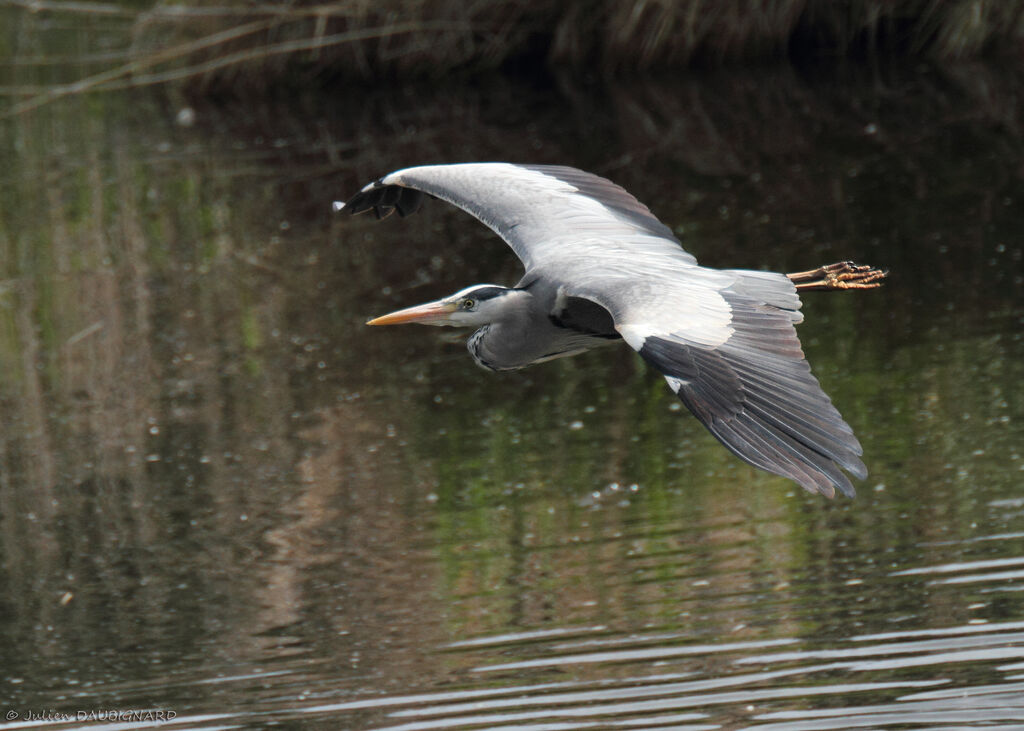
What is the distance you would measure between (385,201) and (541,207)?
928mm

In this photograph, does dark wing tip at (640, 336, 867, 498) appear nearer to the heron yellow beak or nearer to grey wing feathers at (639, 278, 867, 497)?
grey wing feathers at (639, 278, 867, 497)

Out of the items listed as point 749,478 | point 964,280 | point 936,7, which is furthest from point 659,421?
point 936,7

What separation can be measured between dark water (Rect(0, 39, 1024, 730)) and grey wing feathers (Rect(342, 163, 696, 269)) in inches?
65.6

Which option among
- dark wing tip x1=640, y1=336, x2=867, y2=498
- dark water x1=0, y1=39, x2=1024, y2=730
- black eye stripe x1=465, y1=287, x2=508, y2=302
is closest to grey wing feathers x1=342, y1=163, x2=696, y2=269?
black eye stripe x1=465, y1=287, x2=508, y2=302

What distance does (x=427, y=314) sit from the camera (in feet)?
20.3

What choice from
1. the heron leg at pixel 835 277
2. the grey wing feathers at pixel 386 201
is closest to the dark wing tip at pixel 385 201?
the grey wing feathers at pixel 386 201

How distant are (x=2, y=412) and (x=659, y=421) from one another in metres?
4.66

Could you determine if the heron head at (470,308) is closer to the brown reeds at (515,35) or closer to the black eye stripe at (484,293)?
the black eye stripe at (484,293)

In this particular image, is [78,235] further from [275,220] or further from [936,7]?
[936,7]

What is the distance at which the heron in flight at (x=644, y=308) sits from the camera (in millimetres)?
4552

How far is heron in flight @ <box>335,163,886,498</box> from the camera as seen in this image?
14.9 feet

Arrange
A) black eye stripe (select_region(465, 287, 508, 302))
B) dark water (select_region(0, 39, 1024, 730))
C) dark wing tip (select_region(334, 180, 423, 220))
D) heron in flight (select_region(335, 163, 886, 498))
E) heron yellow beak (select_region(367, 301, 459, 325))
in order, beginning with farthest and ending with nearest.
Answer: dark wing tip (select_region(334, 180, 423, 220)), dark water (select_region(0, 39, 1024, 730)), black eye stripe (select_region(465, 287, 508, 302)), heron yellow beak (select_region(367, 301, 459, 325)), heron in flight (select_region(335, 163, 886, 498))

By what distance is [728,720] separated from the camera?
19.4 feet

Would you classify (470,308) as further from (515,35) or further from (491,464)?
(515,35)
